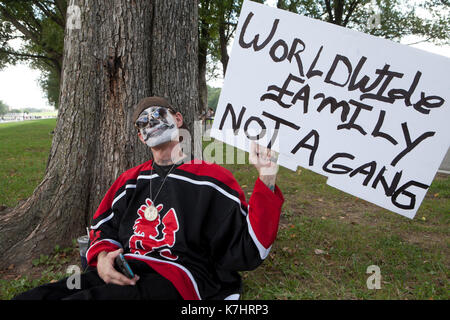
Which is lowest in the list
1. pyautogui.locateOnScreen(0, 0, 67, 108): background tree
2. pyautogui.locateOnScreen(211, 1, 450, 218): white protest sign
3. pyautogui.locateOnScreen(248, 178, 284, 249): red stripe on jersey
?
pyautogui.locateOnScreen(248, 178, 284, 249): red stripe on jersey

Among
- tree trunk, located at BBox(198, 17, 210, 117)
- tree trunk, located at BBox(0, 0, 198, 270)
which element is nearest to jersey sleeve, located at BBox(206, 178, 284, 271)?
tree trunk, located at BBox(0, 0, 198, 270)

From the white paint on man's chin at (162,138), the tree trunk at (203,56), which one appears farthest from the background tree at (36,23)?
the white paint on man's chin at (162,138)

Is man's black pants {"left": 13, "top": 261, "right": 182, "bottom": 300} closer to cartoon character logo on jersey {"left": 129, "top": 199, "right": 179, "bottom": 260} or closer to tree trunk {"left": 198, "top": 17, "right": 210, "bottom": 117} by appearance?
cartoon character logo on jersey {"left": 129, "top": 199, "right": 179, "bottom": 260}

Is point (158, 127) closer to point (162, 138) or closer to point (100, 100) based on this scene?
point (162, 138)

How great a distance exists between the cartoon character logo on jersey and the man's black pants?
167mm

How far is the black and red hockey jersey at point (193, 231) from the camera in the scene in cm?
213

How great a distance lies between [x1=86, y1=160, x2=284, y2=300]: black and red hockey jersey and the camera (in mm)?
2127

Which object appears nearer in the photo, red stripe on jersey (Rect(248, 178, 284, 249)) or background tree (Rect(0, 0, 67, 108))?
red stripe on jersey (Rect(248, 178, 284, 249))

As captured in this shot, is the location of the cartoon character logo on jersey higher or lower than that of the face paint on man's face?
lower

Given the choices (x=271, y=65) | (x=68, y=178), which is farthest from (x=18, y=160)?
(x=271, y=65)

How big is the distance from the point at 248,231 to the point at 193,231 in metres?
0.41

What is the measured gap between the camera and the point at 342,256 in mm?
3498

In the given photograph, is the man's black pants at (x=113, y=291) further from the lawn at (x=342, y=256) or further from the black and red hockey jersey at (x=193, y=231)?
the lawn at (x=342, y=256)

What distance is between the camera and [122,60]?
10.4 feet
